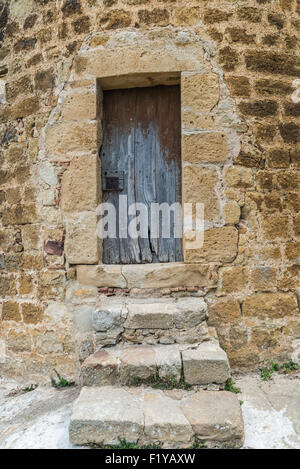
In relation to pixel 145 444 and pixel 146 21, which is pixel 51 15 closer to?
pixel 146 21

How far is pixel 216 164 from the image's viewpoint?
312 cm

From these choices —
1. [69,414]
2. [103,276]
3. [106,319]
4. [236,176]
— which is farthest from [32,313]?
[236,176]

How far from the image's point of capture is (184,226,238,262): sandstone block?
10.1 feet

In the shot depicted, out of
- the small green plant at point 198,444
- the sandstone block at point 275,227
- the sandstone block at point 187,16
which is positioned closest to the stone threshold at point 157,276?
the sandstone block at point 275,227

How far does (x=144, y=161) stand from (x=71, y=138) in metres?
0.67

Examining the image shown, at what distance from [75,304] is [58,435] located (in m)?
1.10

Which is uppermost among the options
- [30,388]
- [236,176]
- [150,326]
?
[236,176]

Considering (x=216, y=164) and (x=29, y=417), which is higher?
(x=216, y=164)

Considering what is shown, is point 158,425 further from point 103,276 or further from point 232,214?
point 232,214

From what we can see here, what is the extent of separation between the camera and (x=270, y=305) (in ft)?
10.2

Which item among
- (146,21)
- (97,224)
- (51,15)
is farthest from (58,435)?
(51,15)

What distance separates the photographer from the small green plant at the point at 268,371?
2954mm

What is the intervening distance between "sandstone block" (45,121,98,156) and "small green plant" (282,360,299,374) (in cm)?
242

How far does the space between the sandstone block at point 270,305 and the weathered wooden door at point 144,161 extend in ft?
2.37
